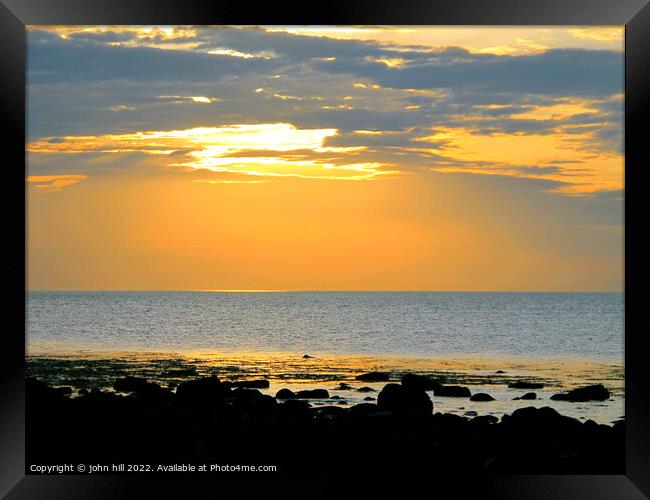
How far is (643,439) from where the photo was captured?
405 cm

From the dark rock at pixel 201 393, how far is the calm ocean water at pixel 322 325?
1391cm

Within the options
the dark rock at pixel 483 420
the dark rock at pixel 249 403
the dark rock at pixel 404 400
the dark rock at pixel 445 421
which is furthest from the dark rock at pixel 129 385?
the dark rock at pixel 445 421

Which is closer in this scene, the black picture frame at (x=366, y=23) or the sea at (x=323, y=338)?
the black picture frame at (x=366, y=23)

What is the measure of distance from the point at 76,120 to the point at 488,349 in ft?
48.9

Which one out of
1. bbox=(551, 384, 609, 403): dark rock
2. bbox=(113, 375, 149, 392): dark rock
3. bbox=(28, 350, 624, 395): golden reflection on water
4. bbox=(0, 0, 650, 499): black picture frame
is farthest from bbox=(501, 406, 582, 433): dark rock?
bbox=(28, 350, 624, 395): golden reflection on water

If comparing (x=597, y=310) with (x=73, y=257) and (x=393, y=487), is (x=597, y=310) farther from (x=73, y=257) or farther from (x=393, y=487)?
(x=393, y=487)

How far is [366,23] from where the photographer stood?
4.11 m

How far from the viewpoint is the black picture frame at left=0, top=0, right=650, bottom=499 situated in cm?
407

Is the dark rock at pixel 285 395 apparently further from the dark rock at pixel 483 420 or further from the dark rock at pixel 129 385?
the dark rock at pixel 483 420

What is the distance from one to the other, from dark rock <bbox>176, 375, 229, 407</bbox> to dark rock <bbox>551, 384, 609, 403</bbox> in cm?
515

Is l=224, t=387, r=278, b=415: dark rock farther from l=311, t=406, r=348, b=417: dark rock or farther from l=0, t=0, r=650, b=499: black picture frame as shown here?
l=0, t=0, r=650, b=499: black picture frame

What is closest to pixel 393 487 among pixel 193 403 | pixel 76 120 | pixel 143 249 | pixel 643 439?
pixel 643 439

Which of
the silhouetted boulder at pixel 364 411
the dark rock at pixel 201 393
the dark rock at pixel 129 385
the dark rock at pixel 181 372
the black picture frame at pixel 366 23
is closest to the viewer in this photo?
the black picture frame at pixel 366 23

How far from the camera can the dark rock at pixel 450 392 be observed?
39.9 feet
